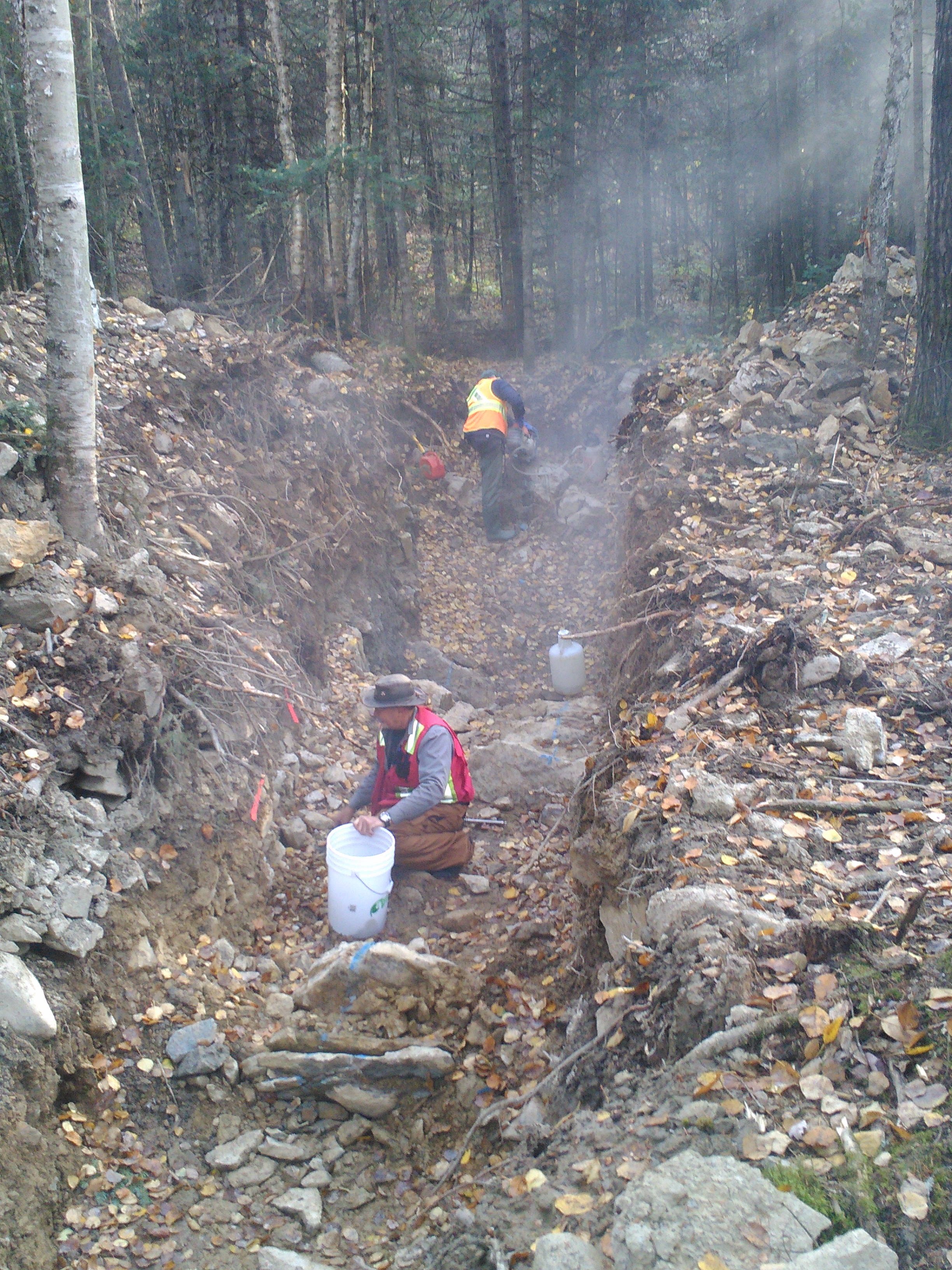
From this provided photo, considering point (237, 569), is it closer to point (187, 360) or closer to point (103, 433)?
point (103, 433)

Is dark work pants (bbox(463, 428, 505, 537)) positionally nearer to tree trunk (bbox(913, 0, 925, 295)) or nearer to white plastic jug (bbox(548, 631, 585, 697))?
white plastic jug (bbox(548, 631, 585, 697))

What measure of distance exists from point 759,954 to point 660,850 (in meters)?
0.89

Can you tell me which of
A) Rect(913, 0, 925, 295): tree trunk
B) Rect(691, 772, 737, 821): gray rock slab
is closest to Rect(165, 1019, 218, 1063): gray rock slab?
Rect(691, 772, 737, 821): gray rock slab

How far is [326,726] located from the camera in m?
6.57

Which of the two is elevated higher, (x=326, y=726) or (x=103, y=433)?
(x=103, y=433)

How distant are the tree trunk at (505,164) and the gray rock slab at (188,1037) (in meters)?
14.2

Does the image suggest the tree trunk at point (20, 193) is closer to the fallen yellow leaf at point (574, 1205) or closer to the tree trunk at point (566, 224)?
the tree trunk at point (566, 224)

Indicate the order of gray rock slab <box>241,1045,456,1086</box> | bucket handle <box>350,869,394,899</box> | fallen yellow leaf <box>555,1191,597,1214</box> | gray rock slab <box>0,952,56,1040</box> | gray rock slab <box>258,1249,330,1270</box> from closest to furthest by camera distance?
fallen yellow leaf <box>555,1191,597,1214</box>, gray rock slab <box>258,1249,330,1270</box>, gray rock slab <box>0,952,56,1040</box>, gray rock slab <box>241,1045,456,1086</box>, bucket handle <box>350,869,394,899</box>

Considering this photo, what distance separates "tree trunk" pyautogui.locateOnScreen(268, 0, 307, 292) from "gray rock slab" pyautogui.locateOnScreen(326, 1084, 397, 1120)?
10835mm

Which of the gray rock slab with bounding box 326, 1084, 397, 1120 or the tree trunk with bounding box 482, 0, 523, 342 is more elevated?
the tree trunk with bounding box 482, 0, 523, 342

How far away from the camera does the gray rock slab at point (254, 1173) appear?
3275 millimetres

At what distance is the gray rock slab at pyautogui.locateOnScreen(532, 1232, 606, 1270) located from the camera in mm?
2100

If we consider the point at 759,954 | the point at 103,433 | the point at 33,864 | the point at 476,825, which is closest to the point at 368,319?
the point at 103,433

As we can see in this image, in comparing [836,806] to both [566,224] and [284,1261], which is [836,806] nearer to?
[284,1261]
